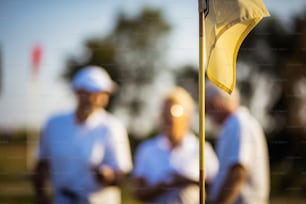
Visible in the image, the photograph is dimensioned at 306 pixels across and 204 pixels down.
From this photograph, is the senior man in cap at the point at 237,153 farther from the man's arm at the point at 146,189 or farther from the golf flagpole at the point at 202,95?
the golf flagpole at the point at 202,95

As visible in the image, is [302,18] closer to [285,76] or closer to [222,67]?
[285,76]

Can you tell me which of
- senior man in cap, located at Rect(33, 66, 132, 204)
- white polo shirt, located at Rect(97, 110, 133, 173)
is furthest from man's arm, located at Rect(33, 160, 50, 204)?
white polo shirt, located at Rect(97, 110, 133, 173)

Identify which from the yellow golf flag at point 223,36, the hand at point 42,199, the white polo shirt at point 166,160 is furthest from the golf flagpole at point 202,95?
the hand at point 42,199

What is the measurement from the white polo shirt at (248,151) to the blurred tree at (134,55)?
0.47 metres

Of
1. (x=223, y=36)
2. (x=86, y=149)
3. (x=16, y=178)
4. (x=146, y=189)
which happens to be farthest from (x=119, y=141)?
(x=223, y=36)

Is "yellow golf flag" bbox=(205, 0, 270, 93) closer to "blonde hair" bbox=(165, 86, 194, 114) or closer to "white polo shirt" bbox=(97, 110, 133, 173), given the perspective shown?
"blonde hair" bbox=(165, 86, 194, 114)

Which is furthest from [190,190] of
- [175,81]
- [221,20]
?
[221,20]

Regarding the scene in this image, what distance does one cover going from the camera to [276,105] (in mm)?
5168

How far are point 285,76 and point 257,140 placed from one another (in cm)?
39

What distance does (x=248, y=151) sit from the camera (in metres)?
5.08

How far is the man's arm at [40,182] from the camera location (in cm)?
491

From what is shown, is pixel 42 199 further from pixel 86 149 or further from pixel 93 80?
pixel 93 80

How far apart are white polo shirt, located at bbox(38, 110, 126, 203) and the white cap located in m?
0.13

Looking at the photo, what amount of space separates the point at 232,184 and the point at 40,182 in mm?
1020
